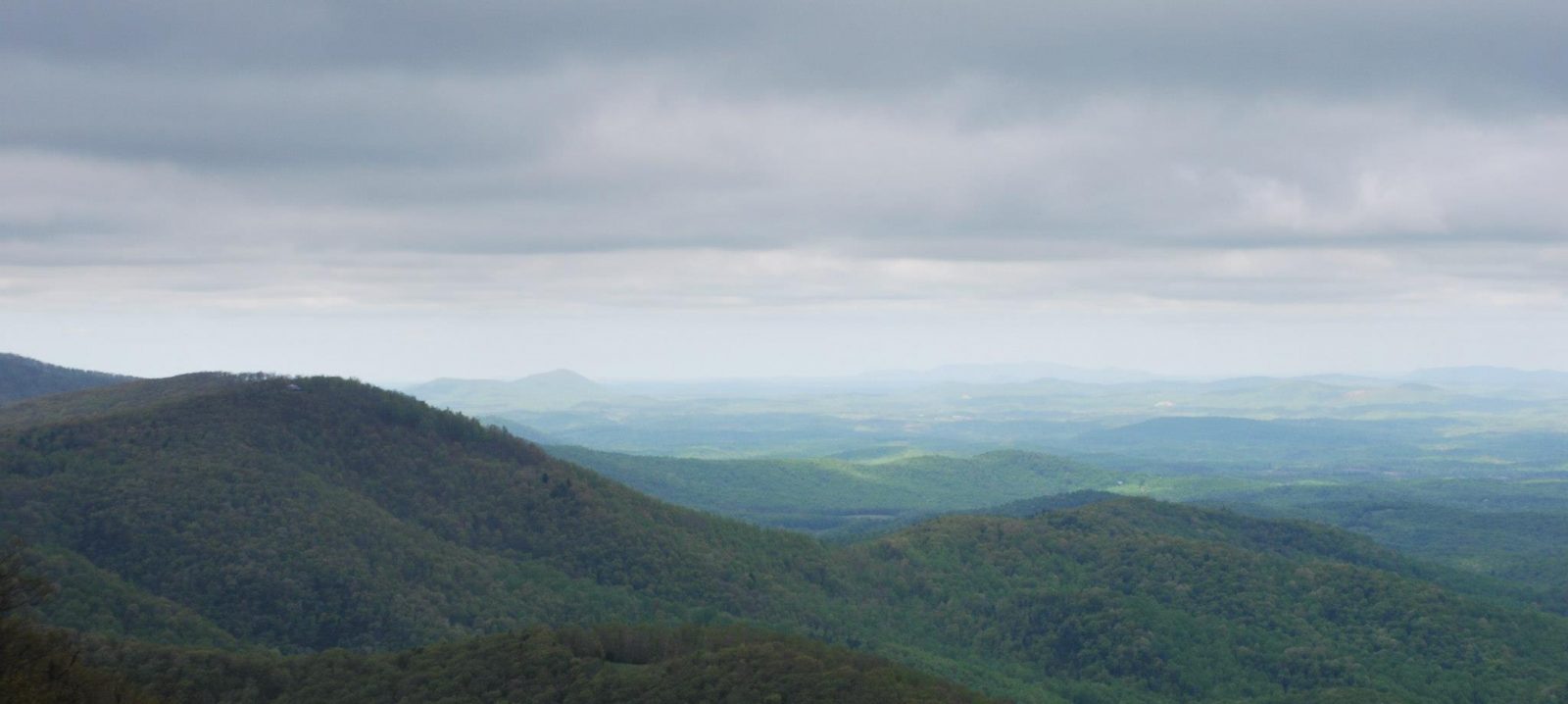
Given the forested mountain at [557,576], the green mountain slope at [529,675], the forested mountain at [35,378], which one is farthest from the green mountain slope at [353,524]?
the forested mountain at [35,378]

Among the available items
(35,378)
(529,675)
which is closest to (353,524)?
(529,675)

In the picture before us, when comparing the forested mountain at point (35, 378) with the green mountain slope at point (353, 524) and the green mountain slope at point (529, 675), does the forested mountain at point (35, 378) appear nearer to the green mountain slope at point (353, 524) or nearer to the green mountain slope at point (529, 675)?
the green mountain slope at point (353, 524)

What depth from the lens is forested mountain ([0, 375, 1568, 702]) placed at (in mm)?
77812

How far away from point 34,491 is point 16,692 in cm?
5576

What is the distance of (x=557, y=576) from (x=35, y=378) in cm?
12592

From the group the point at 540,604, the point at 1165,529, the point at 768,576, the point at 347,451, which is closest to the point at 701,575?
the point at 768,576

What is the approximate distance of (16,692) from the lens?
35.8 meters

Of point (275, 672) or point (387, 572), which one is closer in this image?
point (275, 672)

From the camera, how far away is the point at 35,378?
177m

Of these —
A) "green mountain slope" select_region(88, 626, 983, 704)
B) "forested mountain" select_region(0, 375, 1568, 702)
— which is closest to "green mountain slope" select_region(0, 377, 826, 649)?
"forested mountain" select_region(0, 375, 1568, 702)

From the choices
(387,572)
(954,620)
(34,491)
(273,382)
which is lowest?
(954,620)

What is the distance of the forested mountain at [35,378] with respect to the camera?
554ft

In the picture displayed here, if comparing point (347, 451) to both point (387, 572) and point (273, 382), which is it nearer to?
point (273, 382)

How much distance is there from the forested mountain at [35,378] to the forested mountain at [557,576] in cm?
6049
